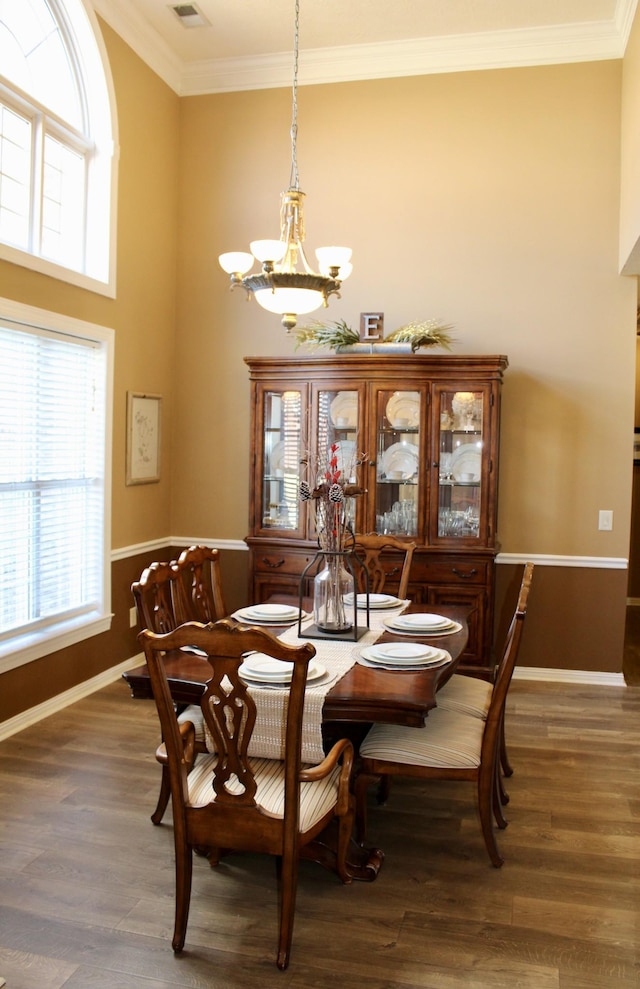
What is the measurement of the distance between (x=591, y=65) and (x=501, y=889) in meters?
4.50

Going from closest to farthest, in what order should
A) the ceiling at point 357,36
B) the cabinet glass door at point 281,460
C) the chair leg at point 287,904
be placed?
the chair leg at point 287,904
the ceiling at point 357,36
the cabinet glass door at point 281,460

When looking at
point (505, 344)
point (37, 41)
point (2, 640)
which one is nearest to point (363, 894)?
point (2, 640)

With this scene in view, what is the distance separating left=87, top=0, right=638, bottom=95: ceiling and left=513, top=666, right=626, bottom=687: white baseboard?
12.0ft

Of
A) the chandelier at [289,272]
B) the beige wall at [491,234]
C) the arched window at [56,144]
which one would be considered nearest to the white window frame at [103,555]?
the arched window at [56,144]

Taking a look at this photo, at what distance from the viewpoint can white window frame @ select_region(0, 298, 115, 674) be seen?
3709mm

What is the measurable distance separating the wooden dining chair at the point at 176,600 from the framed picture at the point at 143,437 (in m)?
1.60

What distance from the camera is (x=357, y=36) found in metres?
4.81

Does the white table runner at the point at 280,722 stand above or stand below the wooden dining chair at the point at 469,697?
above

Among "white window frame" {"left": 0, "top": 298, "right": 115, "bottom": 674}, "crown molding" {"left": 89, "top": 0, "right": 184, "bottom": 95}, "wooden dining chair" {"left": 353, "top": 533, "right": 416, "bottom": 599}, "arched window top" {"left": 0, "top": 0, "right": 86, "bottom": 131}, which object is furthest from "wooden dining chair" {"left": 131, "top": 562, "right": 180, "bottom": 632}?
"crown molding" {"left": 89, "top": 0, "right": 184, "bottom": 95}

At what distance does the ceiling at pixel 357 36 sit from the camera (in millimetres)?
4453

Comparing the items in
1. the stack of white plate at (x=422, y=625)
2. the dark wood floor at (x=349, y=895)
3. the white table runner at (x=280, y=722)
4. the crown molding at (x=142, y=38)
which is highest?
the crown molding at (x=142, y=38)

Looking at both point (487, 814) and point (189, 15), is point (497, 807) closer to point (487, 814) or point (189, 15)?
point (487, 814)

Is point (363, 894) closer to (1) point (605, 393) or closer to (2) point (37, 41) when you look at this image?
(1) point (605, 393)

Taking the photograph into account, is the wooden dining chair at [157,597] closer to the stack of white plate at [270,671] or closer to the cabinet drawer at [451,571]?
the stack of white plate at [270,671]
